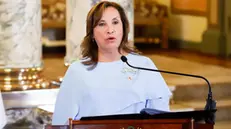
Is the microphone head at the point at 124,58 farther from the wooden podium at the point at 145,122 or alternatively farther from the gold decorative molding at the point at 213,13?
the gold decorative molding at the point at 213,13

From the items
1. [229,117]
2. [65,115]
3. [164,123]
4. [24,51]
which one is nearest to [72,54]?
[24,51]

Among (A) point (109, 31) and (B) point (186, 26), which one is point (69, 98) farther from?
(B) point (186, 26)

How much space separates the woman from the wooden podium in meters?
0.31

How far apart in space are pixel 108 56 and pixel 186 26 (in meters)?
8.14

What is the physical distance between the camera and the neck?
9.84ft

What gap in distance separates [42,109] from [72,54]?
858mm

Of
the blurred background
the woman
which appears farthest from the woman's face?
the blurred background

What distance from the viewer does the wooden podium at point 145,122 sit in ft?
8.42

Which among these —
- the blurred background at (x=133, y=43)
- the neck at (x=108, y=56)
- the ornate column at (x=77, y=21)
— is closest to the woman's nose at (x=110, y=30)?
the neck at (x=108, y=56)

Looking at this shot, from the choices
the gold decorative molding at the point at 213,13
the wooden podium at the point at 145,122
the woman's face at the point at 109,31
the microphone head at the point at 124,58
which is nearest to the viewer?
the wooden podium at the point at 145,122

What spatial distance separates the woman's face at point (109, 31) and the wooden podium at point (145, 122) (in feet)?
1.53

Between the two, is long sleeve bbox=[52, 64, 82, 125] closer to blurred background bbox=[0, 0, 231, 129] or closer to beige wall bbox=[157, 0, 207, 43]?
blurred background bbox=[0, 0, 231, 129]

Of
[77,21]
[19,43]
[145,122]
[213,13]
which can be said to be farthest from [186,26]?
[145,122]

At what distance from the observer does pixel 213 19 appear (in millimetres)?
10211
